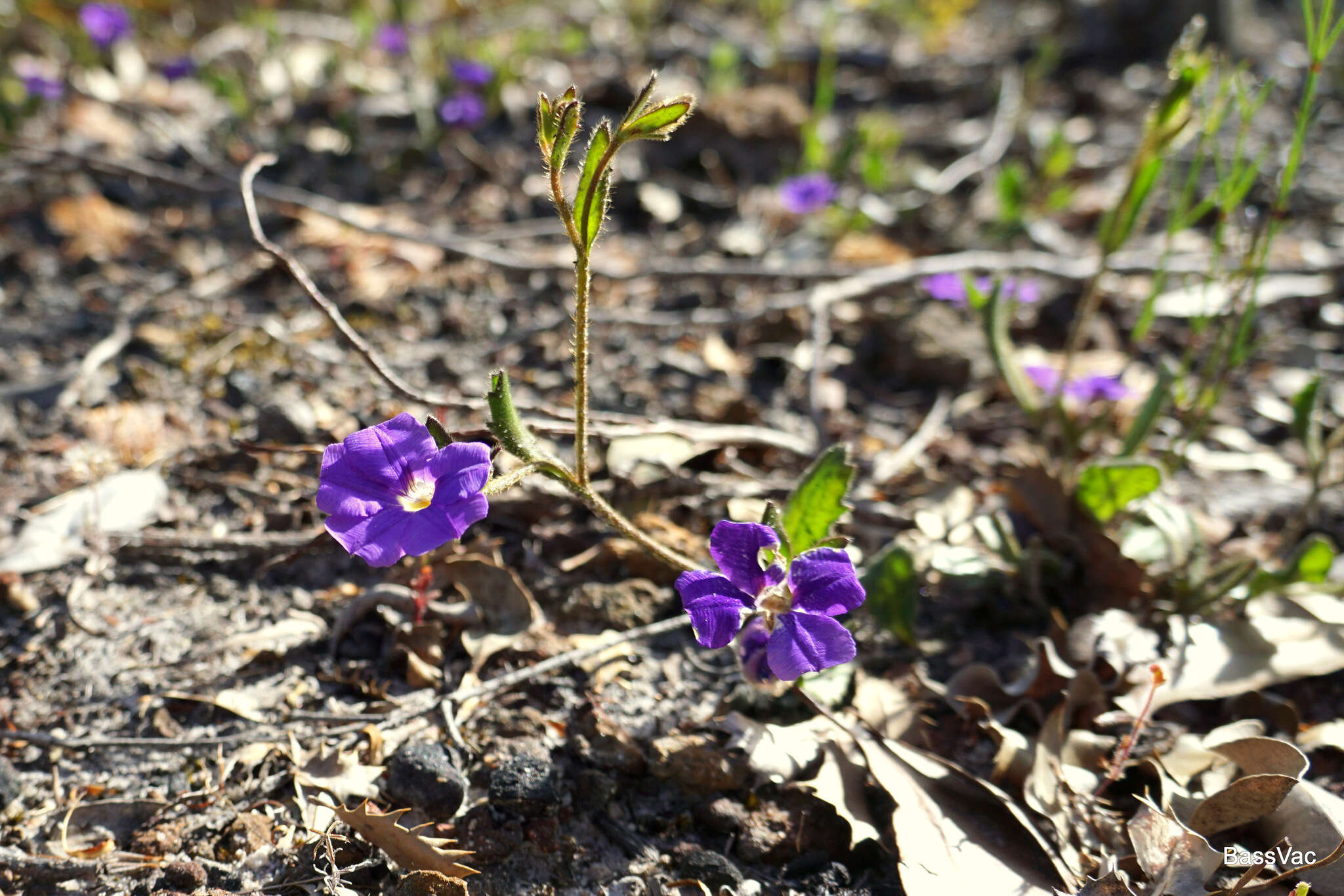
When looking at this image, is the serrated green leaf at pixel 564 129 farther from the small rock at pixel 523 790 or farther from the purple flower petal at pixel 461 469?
the small rock at pixel 523 790

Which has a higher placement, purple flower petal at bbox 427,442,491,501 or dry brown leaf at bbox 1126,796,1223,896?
purple flower petal at bbox 427,442,491,501

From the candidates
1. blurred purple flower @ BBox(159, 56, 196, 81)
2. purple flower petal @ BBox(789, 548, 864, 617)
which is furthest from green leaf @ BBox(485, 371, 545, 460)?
blurred purple flower @ BBox(159, 56, 196, 81)

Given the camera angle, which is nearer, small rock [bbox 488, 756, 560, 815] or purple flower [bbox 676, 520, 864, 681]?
purple flower [bbox 676, 520, 864, 681]

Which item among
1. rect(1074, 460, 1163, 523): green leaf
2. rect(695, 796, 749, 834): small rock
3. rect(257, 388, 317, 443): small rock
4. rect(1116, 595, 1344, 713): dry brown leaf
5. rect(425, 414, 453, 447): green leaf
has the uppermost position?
rect(425, 414, 453, 447): green leaf

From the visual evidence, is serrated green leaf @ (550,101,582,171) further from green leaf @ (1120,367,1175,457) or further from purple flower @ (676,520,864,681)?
green leaf @ (1120,367,1175,457)

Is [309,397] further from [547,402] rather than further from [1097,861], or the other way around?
[1097,861]

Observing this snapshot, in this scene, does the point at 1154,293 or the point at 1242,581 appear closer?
the point at 1242,581

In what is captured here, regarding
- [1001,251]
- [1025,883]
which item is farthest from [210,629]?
[1001,251]
